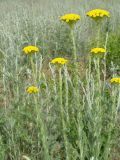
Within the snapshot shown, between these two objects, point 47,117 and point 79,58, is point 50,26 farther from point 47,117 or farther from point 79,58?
point 47,117

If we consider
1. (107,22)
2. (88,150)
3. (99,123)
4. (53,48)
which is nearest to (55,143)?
(88,150)

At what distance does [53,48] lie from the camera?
6.08 metres

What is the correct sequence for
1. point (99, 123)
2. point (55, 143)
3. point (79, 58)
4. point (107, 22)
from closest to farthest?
point (99, 123) → point (55, 143) → point (79, 58) → point (107, 22)

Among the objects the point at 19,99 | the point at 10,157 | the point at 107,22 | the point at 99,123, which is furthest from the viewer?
the point at 107,22

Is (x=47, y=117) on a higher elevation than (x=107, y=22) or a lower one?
lower

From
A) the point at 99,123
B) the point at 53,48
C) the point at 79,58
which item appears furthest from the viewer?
the point at 53,48

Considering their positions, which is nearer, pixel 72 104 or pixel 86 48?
pixel 72 104

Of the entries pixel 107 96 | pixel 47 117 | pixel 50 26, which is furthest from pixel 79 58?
pixel 47 117

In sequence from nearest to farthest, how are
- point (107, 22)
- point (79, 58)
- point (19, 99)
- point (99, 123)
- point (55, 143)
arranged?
point (99, 123) < point (55, 143) < point (19, 99) < point (79, 58) < point (107, 22)

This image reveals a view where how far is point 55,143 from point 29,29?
3803mm

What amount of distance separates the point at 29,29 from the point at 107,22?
1.43 m

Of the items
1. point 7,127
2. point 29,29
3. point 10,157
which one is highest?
point 29,29

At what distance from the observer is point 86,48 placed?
5883 mm

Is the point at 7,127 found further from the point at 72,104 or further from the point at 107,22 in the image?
the point at 107,22
